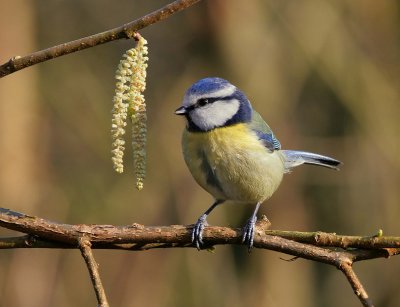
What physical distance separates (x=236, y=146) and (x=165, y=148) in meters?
1.98

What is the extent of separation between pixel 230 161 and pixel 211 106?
0.66 feet

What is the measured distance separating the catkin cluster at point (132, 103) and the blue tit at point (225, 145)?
762mm

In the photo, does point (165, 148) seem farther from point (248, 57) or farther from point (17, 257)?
point (17, 257)

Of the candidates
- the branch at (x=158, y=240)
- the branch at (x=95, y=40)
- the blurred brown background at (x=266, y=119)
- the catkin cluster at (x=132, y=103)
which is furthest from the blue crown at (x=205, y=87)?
the blurred brown background at (x=266, y=119)

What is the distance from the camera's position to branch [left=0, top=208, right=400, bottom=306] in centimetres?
133

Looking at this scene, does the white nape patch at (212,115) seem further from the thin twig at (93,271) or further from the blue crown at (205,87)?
the thin twig at (93,271)

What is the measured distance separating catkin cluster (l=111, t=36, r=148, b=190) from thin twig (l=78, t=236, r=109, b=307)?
6.3 inches

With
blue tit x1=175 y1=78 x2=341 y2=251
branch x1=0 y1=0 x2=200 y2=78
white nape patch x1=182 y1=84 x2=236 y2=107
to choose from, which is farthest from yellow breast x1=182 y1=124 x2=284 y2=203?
branch x1=0 y1=0 x2=200 y2=78

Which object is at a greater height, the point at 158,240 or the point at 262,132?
the point at 262,132

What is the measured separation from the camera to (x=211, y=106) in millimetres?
2275

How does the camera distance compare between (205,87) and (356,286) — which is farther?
(205,87)

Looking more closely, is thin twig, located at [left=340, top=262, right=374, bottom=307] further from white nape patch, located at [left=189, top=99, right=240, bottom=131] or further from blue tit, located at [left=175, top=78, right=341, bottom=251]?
white nape patch, located at [left=189, top=99, right=240, bottom=131]

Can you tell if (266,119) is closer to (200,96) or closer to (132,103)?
(200,96)

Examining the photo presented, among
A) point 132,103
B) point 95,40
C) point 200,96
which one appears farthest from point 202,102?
point 95,40
